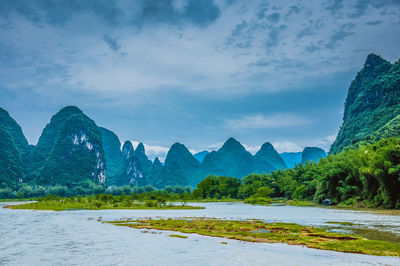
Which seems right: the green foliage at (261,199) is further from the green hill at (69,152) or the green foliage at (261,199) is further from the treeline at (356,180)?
the green hill at (69,152)

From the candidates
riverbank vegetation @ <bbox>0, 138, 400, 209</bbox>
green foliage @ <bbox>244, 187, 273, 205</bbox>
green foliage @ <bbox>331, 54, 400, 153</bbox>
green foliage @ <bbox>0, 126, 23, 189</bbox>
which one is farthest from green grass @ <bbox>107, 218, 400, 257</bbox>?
green foliage @ <bbox>0, 126, 23, 189</bbox>

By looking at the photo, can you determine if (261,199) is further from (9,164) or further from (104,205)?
(9,164)

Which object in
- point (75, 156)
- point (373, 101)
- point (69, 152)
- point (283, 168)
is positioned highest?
point (373, 101)

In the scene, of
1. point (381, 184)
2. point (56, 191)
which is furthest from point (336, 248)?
point (56, 191)

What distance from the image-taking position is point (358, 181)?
39031mm

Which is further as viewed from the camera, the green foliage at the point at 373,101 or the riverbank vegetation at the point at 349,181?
the green foliage at the point at 373,101

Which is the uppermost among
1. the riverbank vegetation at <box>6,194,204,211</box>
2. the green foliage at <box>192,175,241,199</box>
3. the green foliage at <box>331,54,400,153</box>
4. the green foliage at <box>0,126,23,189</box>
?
the green foliage at <box>331,54,400,153</box>

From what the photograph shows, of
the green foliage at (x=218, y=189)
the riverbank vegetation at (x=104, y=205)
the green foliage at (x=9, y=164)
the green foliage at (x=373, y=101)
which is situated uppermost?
the green foliage at (x=373, y=101)

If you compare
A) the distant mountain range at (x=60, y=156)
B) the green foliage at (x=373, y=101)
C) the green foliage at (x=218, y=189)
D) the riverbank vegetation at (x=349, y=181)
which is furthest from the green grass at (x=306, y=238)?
→ the distant mountain range at (x=60, y=156)

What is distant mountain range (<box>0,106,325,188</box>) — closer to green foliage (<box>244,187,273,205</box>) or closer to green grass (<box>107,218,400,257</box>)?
green foliage (<box>244,187,273,205</box>)

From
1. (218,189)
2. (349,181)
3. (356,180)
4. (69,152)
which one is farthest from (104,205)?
(69,152)

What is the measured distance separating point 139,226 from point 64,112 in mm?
154742

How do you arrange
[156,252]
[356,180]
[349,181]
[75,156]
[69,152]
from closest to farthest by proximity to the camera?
[156,252] → [356,180] → [349,181] → [69,152] → [75,156]

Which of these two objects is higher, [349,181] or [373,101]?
[373,101]
